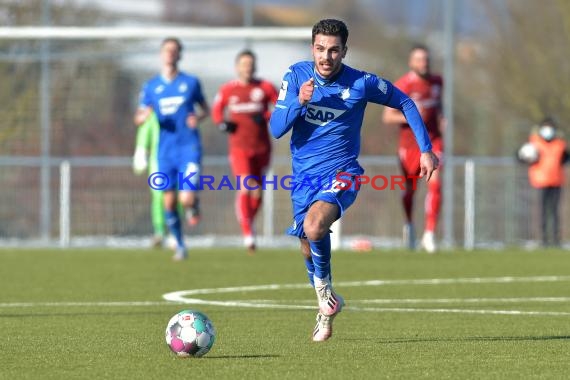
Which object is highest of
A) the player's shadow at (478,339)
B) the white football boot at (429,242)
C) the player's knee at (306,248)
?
the player's knee at (306,248)

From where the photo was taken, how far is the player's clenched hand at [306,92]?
829 cm

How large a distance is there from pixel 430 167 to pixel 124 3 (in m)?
17.3

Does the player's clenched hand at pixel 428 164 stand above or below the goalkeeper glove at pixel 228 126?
below

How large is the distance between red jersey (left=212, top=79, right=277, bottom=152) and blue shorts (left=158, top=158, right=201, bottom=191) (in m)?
1.59

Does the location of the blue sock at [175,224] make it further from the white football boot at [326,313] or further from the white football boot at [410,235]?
the white football boot at [326,313]

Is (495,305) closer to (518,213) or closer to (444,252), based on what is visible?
(444,252)

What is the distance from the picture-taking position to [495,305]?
11.2 metres

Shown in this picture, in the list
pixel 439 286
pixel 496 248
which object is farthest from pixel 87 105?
pixel 439 286

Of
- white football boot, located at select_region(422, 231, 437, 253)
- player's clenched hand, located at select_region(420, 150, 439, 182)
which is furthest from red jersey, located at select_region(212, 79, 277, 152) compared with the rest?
player's clenched hand, located at select_region(420, 150, 439, 182)

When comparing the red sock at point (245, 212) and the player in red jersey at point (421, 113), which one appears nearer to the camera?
the player in red jersey at point (421, 113)

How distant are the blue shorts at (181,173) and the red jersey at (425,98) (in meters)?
3.05

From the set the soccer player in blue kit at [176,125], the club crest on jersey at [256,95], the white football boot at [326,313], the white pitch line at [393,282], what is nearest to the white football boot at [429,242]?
the club crest on jersey at [256,95]

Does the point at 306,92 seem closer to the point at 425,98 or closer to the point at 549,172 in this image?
the point at 425,98

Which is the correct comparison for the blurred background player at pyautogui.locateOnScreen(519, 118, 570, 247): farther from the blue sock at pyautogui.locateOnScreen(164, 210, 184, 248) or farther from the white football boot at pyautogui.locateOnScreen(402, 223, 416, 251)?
the blue sock at pyautogui.locateOnScreen(164, 210, 184, 248)
